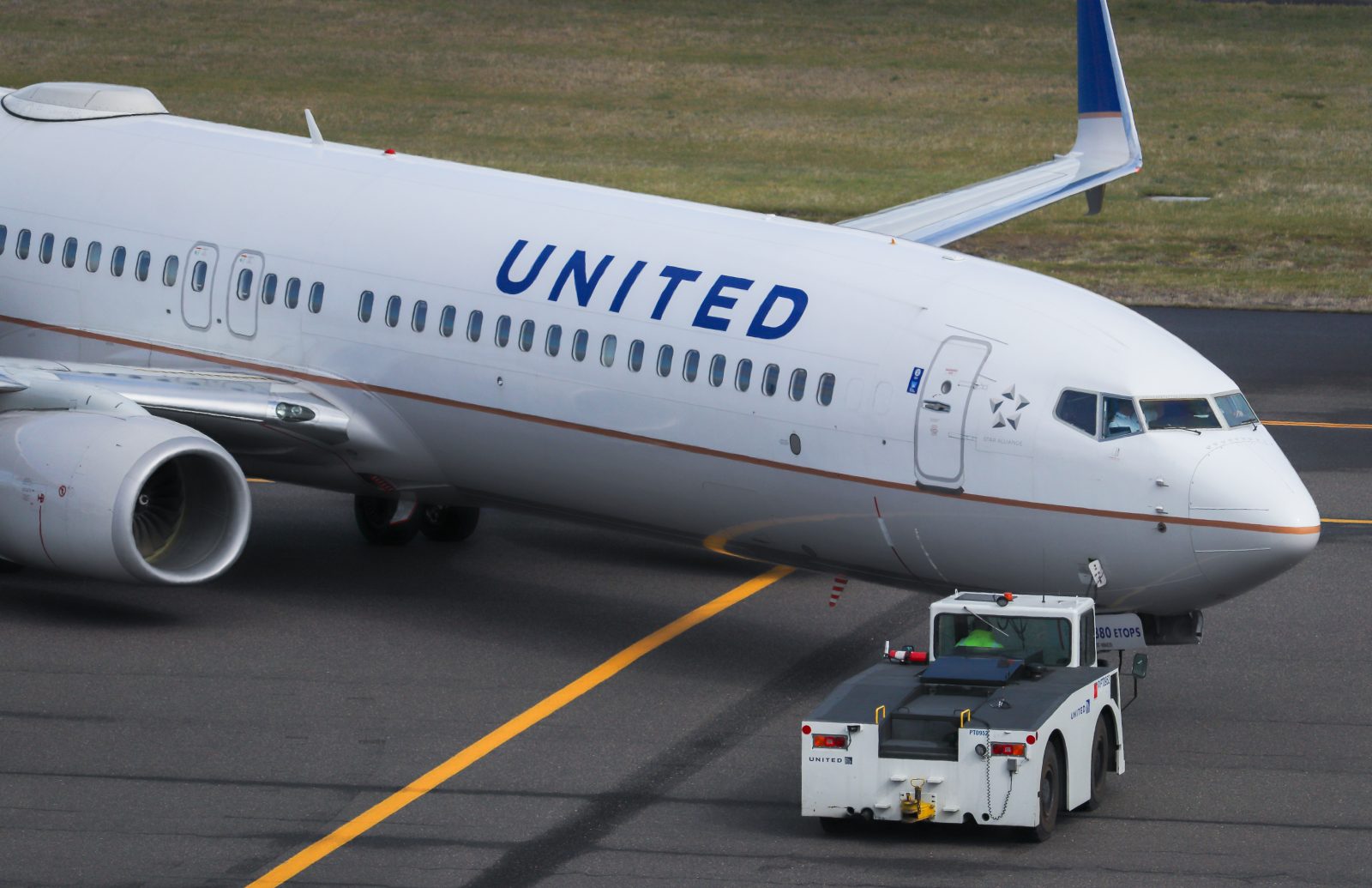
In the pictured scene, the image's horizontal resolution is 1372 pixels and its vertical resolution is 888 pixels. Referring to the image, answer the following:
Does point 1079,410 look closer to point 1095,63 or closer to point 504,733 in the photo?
point 504,733

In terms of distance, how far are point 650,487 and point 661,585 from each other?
12.3 ft

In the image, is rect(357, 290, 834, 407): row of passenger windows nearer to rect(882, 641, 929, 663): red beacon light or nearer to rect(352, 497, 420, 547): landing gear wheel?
rect(882, 641, 929, 663): red beacon light

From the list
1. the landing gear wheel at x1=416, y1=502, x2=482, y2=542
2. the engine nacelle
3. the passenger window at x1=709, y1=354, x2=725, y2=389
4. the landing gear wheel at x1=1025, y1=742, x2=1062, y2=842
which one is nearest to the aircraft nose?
the landing gear wheel at x1=1025, y1=742, x2=1062, y2=842

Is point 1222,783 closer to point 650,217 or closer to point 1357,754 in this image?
point 1357,754

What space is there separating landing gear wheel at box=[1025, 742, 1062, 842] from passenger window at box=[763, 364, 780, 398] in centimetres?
508

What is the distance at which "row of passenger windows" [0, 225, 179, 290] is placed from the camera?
24.7m

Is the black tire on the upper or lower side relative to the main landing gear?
lower

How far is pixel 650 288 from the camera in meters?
21.4

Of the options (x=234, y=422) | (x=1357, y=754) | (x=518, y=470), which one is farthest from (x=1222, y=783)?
(x=234, y=422)

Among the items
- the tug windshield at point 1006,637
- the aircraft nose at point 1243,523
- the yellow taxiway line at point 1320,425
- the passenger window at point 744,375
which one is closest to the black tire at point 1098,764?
the tug windshield at point 1006,637

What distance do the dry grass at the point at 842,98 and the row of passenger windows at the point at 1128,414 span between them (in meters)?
27.1

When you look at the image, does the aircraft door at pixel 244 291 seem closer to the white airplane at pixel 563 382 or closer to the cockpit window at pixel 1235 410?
the white airplane at pixel 563 382

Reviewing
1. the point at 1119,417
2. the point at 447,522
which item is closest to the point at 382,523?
the point at 447,522

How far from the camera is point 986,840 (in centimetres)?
1675
